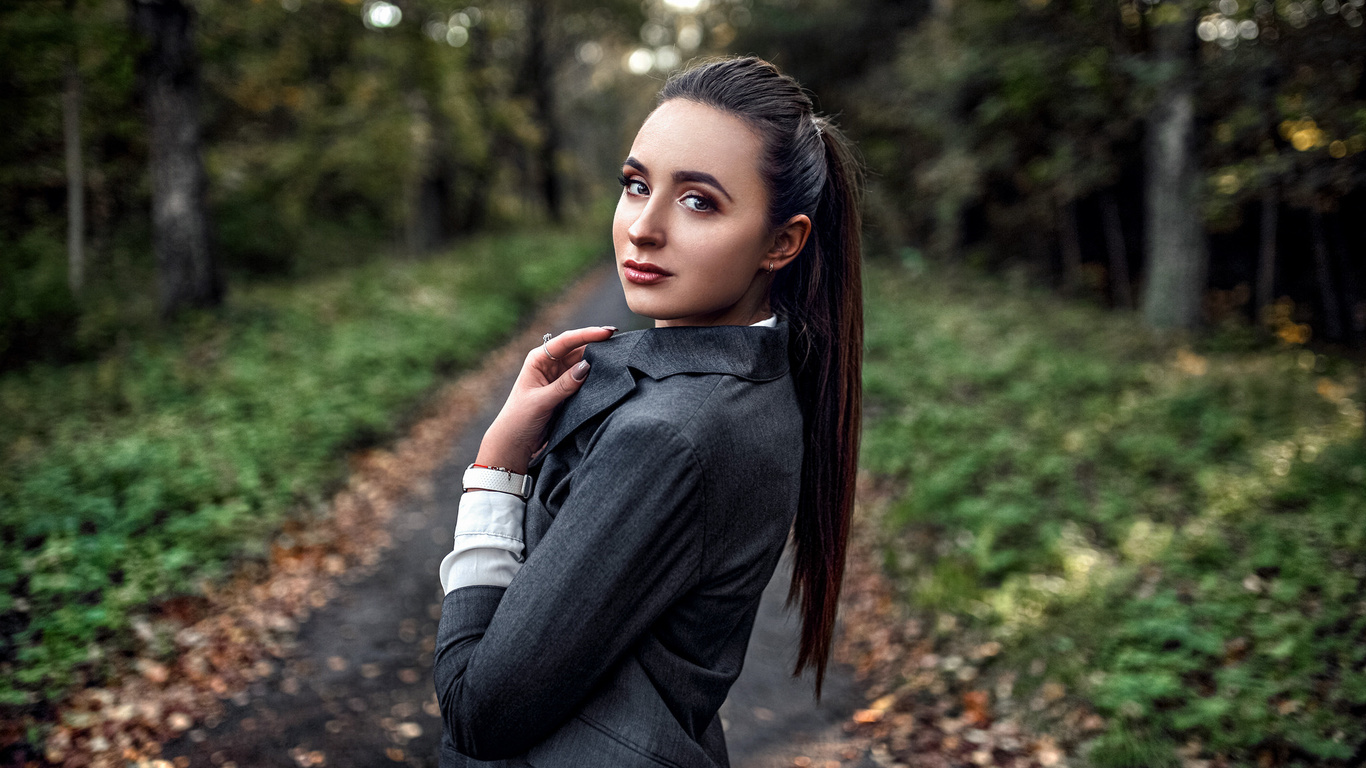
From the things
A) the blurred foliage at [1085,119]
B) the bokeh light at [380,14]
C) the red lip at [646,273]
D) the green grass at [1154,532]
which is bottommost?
the green grass at [1154,532]

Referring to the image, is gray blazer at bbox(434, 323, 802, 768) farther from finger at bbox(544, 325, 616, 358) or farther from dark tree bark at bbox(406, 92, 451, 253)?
dark tree bark at bbox(406, 92, 451, 253)

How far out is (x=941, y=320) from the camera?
12188mm

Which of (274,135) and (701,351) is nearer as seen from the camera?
(701,351)

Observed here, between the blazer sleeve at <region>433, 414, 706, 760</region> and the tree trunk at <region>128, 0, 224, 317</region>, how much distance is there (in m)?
10.7

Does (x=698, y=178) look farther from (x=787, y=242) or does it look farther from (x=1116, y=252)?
(x=1116, y=252)

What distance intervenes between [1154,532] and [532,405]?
508 cm

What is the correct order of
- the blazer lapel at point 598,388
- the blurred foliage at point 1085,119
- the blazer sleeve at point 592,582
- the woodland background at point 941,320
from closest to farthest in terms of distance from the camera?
the blazer sleeve at point 592,582
the blazer lapel at point 598,388
the woodland background at point 941,320
the blurred foliage at point 1085,119

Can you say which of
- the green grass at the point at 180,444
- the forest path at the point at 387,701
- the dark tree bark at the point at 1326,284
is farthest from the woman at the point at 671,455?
the dark tree bark at the point at 1326,284

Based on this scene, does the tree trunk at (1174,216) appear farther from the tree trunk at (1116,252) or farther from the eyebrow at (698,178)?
the eyebrow at (698,178)

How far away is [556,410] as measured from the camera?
1446mm

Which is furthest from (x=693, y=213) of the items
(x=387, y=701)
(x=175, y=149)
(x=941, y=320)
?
(x=941, y=320)

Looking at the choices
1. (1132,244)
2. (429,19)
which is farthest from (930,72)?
(429,19)

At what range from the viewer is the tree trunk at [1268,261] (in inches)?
353

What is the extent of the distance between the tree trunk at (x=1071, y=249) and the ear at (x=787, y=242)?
13.9 meters
